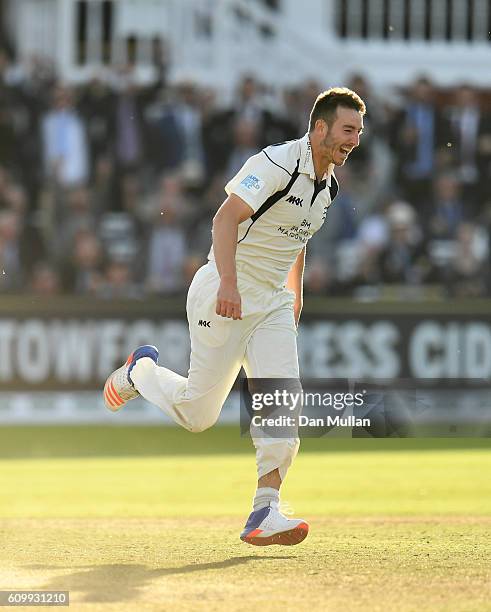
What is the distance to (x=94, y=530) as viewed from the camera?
8.45 meters

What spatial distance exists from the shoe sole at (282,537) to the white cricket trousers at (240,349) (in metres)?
0.32

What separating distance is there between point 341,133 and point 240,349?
122cm

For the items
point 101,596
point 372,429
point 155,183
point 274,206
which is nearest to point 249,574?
point 101,596

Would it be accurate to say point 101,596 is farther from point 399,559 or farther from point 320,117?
point 320,117

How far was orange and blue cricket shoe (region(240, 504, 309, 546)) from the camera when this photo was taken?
7219 mm

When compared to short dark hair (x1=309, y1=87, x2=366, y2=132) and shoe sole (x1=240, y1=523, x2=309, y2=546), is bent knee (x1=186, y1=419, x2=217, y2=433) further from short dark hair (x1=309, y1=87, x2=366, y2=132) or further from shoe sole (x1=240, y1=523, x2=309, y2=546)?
short dark hair (x1=309, y1=87, x2=366, y2=132)

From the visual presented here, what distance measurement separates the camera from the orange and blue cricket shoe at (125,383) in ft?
28.1

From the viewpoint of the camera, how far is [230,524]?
8773 mm

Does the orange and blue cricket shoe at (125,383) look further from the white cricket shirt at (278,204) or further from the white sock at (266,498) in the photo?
the white sock at (266,498)

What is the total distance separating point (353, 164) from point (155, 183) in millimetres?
2497

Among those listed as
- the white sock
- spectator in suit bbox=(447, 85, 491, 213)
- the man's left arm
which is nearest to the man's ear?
the man's left arm

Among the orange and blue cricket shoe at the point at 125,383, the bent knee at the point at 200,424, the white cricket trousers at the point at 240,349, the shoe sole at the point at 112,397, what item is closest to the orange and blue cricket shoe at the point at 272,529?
the white cricket trousers at the point at 240,349

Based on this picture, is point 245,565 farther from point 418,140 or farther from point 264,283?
point 418,140

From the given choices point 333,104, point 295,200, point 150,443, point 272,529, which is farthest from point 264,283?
point 150,443
